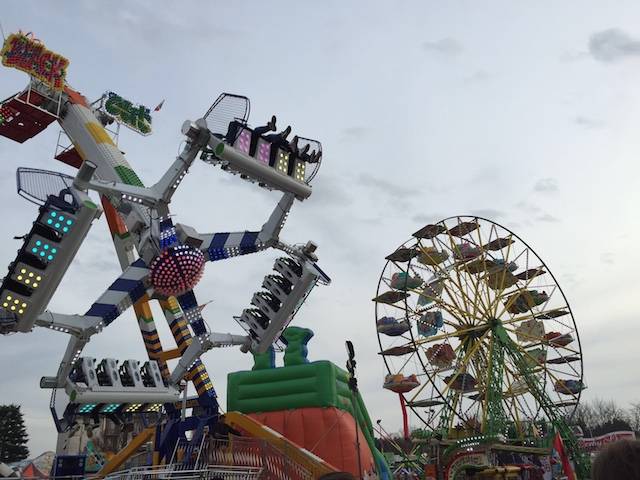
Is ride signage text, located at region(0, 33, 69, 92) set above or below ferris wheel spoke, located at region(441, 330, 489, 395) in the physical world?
above

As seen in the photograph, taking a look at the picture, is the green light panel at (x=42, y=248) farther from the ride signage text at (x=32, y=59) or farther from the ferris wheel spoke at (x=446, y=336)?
the ferris wheel spoke at (x=446, y=336)

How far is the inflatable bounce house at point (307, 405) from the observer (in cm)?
2006

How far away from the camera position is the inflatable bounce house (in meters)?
20.1

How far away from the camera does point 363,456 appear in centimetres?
Result: 2088

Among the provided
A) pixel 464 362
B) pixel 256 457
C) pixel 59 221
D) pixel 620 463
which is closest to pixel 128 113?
pixel 59 221

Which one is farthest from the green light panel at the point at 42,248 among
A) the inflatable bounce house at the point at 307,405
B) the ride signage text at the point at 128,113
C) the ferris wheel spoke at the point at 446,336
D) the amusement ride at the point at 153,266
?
the ferris wheel spoke at the point at 446,336

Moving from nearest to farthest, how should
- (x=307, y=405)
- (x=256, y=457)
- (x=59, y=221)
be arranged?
(x=59, y=221) → (x=256, y=457) → (x=307, y=405)

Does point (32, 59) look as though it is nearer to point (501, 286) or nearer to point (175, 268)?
point (175, 268)

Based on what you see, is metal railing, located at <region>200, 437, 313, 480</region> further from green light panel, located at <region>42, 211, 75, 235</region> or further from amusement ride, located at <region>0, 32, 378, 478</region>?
green light panel, located at <region>42, 211, 75, 235</region>

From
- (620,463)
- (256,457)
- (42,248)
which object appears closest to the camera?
(620,463)

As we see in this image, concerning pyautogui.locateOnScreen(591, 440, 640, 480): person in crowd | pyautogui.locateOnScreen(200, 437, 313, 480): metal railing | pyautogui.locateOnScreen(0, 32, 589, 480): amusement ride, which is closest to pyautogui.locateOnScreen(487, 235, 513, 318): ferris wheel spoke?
pyautogui.locateOnScreen(0, 32, 589, 480): amusement ride

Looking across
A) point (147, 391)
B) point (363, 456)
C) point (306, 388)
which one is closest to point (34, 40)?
point (147, 391)

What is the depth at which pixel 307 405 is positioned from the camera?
21031mm

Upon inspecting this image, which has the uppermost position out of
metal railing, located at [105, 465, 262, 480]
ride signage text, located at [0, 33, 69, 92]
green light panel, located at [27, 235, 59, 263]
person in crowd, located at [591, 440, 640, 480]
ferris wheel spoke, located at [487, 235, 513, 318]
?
ride signage text, located at [0, 33, 69, 92]
